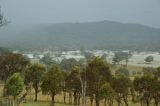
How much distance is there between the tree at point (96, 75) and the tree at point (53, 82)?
5.73m

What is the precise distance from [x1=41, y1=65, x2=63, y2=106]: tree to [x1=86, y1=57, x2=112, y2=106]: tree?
5.73 metres

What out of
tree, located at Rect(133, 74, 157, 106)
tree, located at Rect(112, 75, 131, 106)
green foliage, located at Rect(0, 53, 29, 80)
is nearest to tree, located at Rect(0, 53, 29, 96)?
green foliage, located at Rect(0, 53, 29, 80)

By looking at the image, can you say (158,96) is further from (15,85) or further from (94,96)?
(15,85)

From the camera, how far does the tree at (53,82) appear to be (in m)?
55.5

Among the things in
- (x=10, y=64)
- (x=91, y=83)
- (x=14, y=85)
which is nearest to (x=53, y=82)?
(x=91, y=83)

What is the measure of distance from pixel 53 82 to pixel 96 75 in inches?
292

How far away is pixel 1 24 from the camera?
1973 cm

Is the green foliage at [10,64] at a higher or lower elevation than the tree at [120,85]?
higher

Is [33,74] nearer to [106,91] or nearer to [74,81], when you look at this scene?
[74,81]

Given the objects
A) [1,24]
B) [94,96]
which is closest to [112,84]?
[94,96]

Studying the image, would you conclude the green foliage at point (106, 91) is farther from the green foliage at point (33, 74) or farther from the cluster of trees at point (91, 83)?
the green foliage at point (33, 74)

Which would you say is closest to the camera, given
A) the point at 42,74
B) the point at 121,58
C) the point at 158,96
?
the point at 158,96

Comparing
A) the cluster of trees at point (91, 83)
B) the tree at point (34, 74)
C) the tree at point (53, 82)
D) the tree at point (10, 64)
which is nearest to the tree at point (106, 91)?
the cluster of trees at point (91, 83)

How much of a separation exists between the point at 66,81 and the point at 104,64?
794cm
